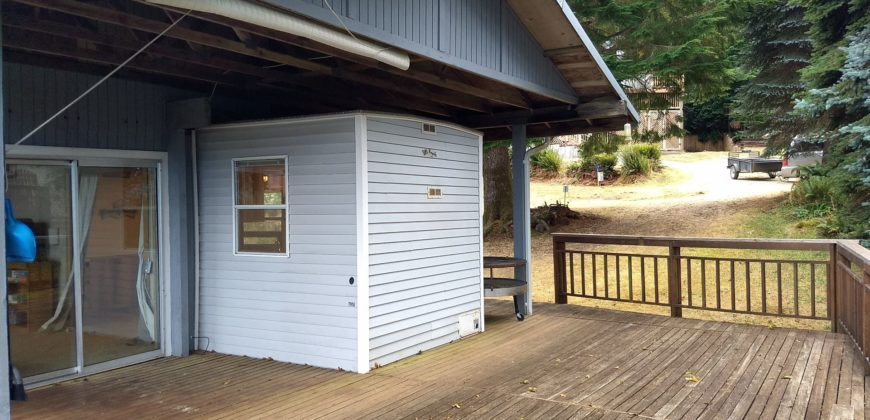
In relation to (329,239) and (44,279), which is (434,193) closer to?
(329,239)

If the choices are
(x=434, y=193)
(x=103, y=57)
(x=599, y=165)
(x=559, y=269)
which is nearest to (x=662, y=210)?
(x=599, y=165)

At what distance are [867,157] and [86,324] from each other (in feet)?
22.3

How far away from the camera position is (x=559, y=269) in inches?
316

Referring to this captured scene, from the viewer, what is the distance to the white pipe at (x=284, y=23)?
110 inches

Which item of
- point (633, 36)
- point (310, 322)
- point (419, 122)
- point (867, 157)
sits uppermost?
point (633, 36)

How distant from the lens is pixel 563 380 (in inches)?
187

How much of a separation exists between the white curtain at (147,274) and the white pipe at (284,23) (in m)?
2.86

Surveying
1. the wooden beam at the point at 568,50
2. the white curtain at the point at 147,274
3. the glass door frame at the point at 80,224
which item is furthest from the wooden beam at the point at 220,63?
the wooden beam at the point at 568,50

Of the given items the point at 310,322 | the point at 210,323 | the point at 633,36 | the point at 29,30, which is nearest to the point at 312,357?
the point at 310,322

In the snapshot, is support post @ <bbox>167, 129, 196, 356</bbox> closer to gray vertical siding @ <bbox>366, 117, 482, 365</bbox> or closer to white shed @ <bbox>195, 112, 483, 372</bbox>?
white shed @ <bbox>195, 112, 483, 372</bbox>

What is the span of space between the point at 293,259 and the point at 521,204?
293cm

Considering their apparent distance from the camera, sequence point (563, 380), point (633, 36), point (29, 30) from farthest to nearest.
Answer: point (633, 36), point (563, 380), point (29, 30)

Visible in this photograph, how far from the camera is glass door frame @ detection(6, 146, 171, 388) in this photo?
4684 millimetres

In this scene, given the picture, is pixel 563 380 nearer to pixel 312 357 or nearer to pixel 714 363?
pixel 714 363
